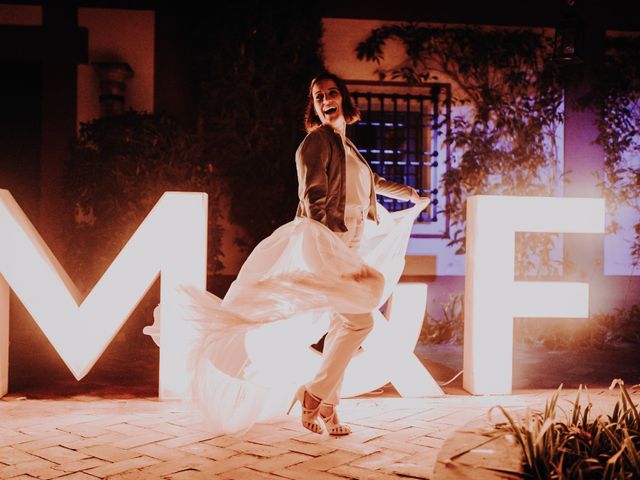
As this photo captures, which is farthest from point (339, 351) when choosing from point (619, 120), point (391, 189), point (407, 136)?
point (619, 120)

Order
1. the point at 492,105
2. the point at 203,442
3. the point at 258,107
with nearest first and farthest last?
the point at 203,442 → the point at 258,107 → the point at 492,105

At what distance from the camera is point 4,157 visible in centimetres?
747

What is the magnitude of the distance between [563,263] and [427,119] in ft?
8.02

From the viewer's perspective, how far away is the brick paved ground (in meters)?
3.02

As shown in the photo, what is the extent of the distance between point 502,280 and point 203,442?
2418mm

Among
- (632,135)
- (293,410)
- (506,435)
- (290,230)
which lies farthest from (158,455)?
(632,135)

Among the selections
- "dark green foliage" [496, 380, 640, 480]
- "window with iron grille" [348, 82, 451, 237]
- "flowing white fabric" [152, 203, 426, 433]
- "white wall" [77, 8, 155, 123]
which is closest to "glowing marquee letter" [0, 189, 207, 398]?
"flowing white fabric" [152, 203, 426, 433]

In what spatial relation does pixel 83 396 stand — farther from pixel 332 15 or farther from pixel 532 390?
pixel 332 15

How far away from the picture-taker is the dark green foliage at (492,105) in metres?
7.68

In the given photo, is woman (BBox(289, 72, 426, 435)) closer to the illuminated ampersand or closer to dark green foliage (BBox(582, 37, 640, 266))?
the illuminated ampersand

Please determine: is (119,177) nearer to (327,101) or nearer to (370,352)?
(327,101)

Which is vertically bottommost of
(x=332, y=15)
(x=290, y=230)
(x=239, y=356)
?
(x=239, y=356)

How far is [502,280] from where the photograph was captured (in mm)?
4605

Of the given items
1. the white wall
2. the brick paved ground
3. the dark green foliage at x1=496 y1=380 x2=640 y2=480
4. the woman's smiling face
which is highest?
the white wall
